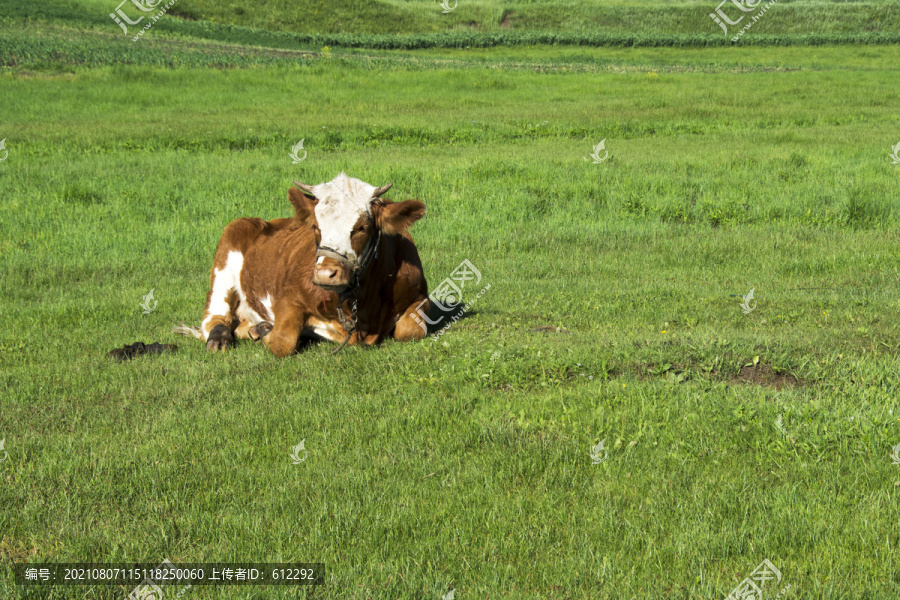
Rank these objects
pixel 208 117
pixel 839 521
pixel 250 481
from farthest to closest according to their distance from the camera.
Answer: pixel 208 117 < pixel 250 481 < pixel 839 521

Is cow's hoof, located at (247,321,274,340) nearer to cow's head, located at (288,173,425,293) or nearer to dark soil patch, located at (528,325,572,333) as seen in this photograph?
cow's head, located at (288,173,425,293)

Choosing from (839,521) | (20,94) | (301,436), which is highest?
(839,521)

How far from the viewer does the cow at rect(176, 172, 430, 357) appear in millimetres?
6992

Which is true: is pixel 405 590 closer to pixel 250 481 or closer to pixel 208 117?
pixel 250 481

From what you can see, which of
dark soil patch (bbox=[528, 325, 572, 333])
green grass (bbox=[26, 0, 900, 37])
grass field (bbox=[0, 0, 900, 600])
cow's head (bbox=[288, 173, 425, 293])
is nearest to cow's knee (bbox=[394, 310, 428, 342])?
grass field (bbox=[0, 0, 900, 600])

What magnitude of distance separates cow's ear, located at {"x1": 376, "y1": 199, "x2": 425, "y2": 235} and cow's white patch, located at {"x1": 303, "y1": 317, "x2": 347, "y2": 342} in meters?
1.19

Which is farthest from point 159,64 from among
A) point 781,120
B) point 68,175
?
point 781,120

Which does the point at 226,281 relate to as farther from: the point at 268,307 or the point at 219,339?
→ the point at 219,339

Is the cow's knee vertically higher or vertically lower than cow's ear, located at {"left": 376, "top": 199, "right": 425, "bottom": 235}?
lower

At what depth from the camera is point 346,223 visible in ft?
22.7

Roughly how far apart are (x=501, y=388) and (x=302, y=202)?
297cm

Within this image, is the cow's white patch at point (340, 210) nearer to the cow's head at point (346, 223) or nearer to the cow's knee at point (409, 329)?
the cow's head at point (346, 223)

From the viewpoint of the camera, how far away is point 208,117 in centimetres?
2862

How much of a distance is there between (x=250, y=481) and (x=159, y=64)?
138 feet
